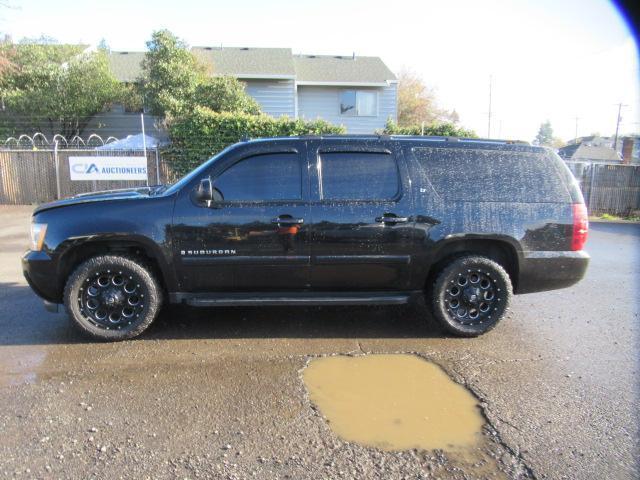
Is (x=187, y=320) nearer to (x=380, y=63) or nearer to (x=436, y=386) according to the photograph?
(x=436, y=386)

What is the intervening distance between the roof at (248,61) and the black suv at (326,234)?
1784cm

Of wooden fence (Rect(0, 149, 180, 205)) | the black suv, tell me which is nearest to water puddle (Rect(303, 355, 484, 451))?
the black suv

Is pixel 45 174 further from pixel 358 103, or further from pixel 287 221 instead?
pixel 358 103

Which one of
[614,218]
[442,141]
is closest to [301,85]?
[614,218]

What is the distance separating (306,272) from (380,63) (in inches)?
899

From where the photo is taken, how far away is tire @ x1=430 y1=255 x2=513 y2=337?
14.6 ft

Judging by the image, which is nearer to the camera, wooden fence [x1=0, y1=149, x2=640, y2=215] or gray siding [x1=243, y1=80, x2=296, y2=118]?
wooden fence [x1=0, y1=149, x2=640, y2=215]

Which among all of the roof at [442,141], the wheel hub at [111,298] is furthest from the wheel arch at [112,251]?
the roof at [442,141]

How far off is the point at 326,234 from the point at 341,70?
21.2m

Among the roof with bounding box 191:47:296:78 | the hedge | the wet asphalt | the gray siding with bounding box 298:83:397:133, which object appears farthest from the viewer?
the gray siding with bounding box 298:83:397:133

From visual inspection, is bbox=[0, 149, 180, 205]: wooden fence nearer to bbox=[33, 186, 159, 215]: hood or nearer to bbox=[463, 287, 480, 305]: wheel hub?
bbox=[33, 186, 159, 215]: hood

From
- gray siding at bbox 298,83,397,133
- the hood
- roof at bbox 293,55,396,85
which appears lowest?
the hood

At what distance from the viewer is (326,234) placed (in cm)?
430

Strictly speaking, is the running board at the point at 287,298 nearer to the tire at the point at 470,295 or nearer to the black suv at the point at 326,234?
the black suv at the point at 326,234
